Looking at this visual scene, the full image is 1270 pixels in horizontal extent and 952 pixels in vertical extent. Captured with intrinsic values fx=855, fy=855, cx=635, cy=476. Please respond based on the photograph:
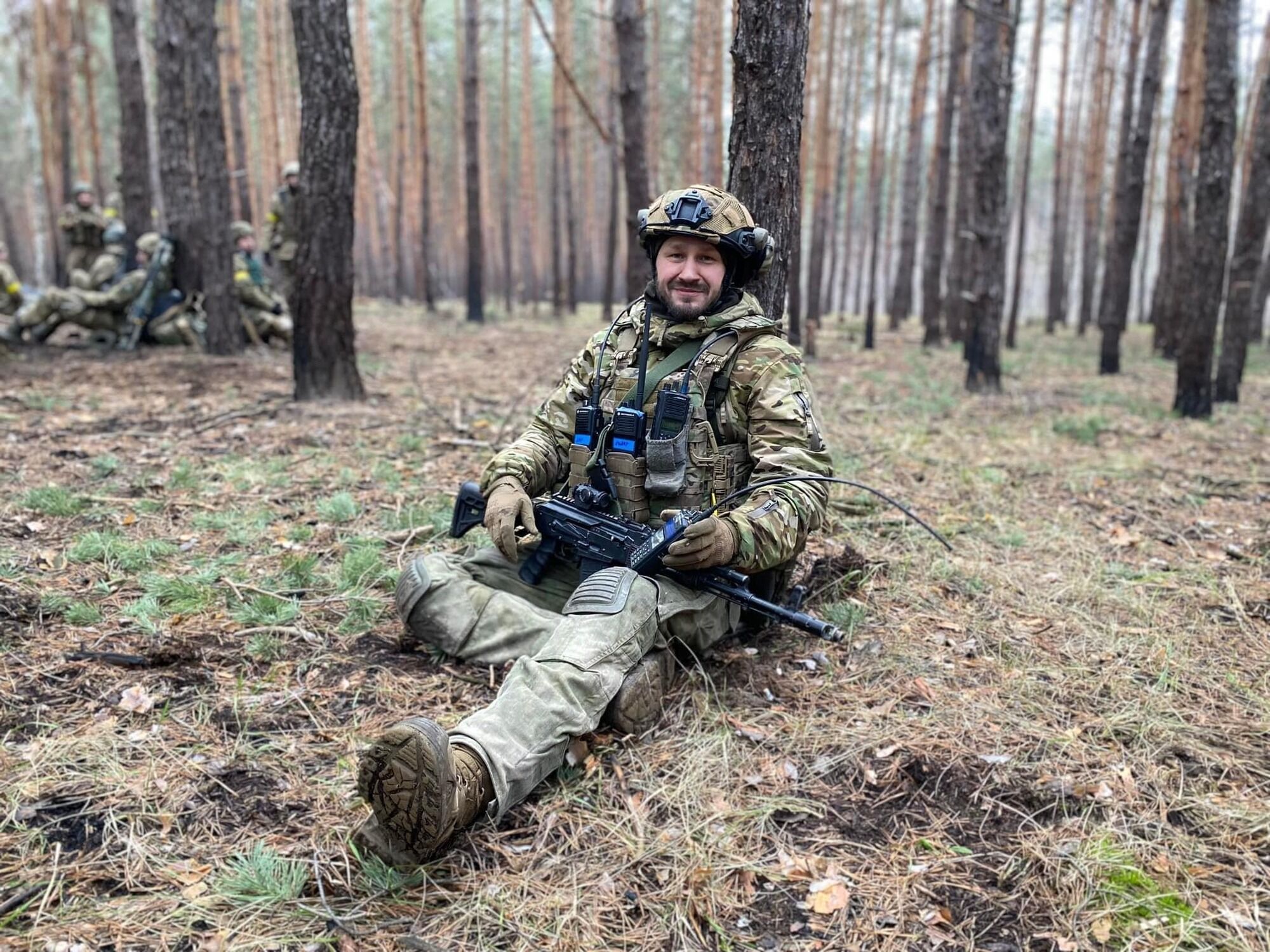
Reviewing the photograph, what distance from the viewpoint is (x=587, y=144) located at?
27562 mm

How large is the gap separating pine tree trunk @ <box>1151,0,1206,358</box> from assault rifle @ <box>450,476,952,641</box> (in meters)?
9.68

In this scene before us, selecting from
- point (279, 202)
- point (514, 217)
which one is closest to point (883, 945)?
point (279, 202)

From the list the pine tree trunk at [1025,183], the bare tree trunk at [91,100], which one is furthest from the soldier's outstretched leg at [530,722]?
the bare tree trunk at [91,100]

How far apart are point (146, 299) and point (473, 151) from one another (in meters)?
7.32

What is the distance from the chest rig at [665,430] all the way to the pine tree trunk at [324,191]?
13.9ft

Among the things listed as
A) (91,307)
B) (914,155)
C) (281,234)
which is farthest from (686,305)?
(914,155)

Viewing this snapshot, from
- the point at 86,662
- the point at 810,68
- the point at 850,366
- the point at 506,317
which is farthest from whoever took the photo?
the point at 506,317

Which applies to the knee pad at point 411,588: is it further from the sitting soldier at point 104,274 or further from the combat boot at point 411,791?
the sitting soldier at point 104,274

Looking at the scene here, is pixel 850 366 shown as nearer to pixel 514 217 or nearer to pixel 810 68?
pixel 810 68

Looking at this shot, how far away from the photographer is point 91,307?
10.8m

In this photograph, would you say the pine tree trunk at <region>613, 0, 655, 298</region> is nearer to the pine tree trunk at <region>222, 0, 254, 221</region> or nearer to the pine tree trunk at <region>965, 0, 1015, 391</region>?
the pine tree trunk at <region>965, 0, 1015, 391</region>

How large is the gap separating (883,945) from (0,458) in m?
5.81

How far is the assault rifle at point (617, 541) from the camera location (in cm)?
290

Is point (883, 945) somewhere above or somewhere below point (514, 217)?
below
